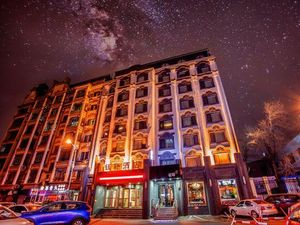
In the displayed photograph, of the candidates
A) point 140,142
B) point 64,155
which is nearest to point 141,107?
point 140,142

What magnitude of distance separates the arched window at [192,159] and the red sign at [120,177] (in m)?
6.04

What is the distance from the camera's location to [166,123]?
90.2 feet

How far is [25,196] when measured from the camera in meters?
28.3

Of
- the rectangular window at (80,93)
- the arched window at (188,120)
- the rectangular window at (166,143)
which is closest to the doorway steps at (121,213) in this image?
the rectangular window at (166,143)

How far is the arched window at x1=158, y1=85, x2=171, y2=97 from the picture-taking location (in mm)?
30406

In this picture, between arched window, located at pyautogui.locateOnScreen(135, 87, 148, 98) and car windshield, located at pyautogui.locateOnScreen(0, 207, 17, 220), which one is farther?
arched window, located at pyautogui.locateOnScreen(135, 87, 148, 98)

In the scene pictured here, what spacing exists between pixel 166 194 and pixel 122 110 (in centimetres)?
1532

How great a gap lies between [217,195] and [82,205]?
47.7 ft

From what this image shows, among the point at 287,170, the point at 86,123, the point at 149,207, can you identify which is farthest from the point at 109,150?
the point at 287,170

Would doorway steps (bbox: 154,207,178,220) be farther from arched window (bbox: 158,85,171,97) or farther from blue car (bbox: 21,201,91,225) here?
arched window (bbox: 158,85,171,97)

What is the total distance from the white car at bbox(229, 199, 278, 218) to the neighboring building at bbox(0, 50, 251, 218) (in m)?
3.97

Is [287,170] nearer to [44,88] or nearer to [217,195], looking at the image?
[217,195]

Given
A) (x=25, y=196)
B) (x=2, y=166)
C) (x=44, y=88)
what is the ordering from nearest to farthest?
(x=25, y=196), (x=2, y=166), (x=44, y=88)

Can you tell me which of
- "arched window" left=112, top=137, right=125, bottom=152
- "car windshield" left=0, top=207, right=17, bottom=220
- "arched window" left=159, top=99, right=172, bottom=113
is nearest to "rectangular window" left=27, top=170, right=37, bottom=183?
"arched window" left=112, top=137, right=125, bottom=152
